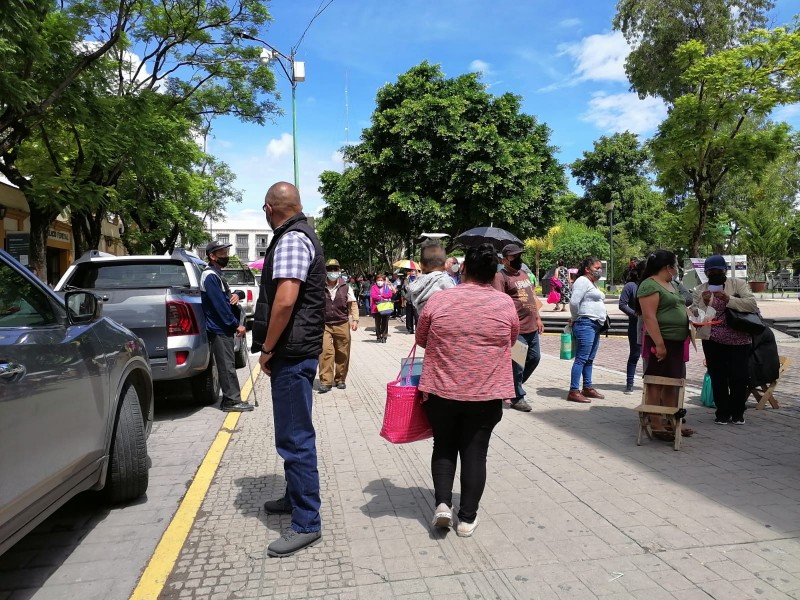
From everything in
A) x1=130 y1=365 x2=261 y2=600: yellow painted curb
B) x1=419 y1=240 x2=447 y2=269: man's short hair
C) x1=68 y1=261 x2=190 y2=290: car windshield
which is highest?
x1=419 y1=240 x2=447 y2=269: man's short hair

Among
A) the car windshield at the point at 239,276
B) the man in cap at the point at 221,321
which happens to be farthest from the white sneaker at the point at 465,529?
the car windshield at the point at 239,276

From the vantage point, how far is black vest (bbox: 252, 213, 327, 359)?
3268 mm

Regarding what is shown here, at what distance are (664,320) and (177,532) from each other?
167 inches

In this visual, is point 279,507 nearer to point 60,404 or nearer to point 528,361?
point 60,404

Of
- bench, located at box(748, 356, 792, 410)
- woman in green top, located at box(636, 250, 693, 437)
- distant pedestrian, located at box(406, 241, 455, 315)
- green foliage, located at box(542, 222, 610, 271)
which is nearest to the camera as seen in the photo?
distant pedestrian, located at box(406, 241, 455, 315)

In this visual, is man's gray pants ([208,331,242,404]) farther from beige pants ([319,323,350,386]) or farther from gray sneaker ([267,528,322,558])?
gray sneaker ([267,528,322,558])

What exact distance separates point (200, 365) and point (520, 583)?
459 centimetres

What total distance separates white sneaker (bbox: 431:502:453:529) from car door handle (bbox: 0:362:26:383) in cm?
223

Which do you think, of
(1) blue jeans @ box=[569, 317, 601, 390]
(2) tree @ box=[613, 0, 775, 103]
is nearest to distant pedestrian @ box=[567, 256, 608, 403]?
(1) blue jeans @ box=[569, 317, 601, 390]

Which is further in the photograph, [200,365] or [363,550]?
[200,365]

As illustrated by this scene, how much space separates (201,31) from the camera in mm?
17203

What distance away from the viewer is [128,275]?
23.8 ft

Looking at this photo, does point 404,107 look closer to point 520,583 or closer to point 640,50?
point 640,50

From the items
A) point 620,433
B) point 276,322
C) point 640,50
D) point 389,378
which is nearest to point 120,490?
point 276,322
